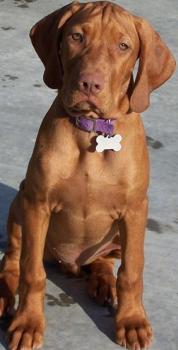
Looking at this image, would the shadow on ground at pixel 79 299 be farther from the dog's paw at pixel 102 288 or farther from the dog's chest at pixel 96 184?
the dog's chest at pixel 96 184

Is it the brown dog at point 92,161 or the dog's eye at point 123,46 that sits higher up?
the dog's eye at point 123,46

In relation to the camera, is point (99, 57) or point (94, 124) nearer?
point (99, 57)

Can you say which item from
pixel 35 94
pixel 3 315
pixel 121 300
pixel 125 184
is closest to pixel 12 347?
pixel 3 315

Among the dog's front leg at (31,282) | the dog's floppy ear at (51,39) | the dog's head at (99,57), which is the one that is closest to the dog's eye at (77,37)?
the dog's head at (99,57)

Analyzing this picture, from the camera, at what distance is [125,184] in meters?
3.57

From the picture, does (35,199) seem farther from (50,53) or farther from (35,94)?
(35,94)

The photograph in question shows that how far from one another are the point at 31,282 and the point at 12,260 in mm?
316

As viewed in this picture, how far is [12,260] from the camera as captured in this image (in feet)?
12.9

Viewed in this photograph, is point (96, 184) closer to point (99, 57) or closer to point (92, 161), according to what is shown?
point (92, 161)

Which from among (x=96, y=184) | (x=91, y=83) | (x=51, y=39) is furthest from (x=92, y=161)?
(x=51, y=39)

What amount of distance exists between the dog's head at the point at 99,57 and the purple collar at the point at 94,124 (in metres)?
0.06

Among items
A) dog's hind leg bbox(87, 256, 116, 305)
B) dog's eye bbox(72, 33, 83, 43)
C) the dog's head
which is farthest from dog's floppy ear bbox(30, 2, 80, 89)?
dog's hind leg bbox(87, 256, 116, 305)

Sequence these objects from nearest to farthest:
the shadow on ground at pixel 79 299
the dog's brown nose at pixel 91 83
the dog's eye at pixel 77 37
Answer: the dog's brown nose at pixel 91 83
the dog's eye at pixel 77 37
the shadow on ground at pixel 79 299

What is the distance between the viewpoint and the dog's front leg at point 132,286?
362 centimetres
